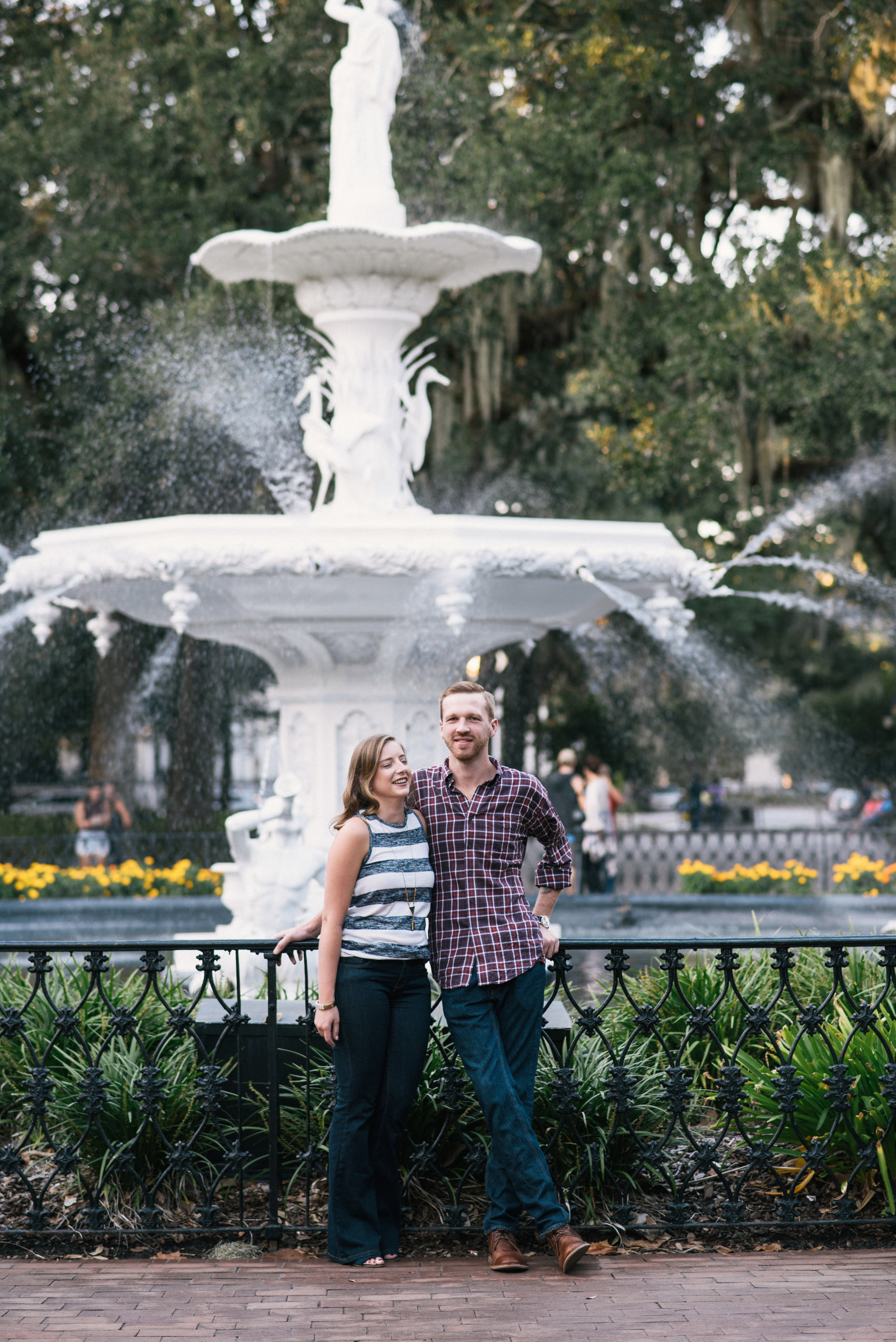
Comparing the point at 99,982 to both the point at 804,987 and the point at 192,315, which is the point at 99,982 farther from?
the point at 192,315

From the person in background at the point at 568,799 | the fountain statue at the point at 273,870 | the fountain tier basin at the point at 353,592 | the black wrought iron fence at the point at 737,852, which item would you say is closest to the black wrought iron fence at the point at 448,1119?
the fountain statue at the point at 273,870

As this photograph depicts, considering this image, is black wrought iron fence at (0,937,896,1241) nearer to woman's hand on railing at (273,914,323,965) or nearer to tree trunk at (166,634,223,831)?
woman's hand on railing at (273,914,323,965)

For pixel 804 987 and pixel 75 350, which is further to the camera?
pixel 75 350

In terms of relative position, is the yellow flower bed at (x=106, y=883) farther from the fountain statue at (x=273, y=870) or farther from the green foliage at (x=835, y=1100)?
the green foliage at (x=835, y=1100)

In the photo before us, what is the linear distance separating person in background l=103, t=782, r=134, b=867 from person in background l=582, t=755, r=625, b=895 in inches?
193

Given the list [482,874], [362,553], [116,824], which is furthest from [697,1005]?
[116,824]

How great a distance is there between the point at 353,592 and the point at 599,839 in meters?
5.96

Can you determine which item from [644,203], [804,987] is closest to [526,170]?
[644,203]

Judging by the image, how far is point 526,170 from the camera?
14.9 m

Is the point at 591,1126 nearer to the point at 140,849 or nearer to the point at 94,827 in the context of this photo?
the point at 140,849

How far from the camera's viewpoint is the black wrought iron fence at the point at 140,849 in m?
15.3

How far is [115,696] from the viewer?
18422mm

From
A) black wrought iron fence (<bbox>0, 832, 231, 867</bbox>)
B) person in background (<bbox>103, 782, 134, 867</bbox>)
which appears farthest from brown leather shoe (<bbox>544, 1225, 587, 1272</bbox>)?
person in background (<bbox>103, 782, 134, 867</bbox>)

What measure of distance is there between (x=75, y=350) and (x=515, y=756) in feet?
23.2
